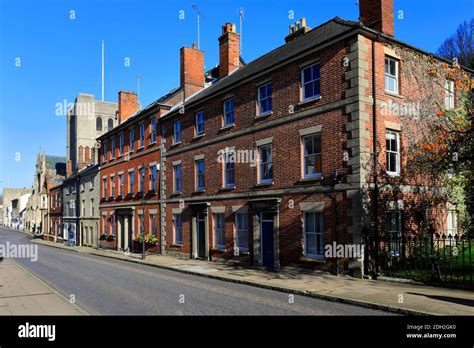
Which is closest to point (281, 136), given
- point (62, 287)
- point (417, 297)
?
point (417, 297)

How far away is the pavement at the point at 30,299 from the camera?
10.3m

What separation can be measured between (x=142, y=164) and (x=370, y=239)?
21.5 metres

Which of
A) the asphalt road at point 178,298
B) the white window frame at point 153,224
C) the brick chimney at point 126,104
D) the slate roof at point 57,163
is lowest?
the asphalt road at point 178,298

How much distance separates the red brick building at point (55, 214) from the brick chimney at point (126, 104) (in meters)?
25.4

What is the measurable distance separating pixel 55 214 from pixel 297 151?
56.6 meters

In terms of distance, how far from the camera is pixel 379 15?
17.0m

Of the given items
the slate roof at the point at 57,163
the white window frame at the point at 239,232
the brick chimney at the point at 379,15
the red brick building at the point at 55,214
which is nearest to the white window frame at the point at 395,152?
the brick chimney at the point at 379,15

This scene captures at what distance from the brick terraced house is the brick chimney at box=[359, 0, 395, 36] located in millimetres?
43

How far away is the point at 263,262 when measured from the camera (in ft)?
64.4

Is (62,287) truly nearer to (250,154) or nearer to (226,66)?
(250,154)

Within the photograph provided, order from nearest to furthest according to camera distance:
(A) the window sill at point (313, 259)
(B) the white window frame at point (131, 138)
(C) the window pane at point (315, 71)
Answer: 1. (A) the window sill at point (313, 259)
2. (C) the window pane at point (315, 71)
3. (B) the white window frame at point (131, 138)

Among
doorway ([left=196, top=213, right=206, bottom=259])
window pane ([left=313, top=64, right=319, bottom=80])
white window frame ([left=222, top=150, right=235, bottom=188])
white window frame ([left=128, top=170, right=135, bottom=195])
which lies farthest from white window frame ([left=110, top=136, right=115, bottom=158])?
window pane ([left=313, top=64, right=319, bottom=80])

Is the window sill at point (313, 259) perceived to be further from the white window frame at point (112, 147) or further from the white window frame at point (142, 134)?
the white window frame at point (112, 147)

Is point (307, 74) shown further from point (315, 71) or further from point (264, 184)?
point (264, 184)
